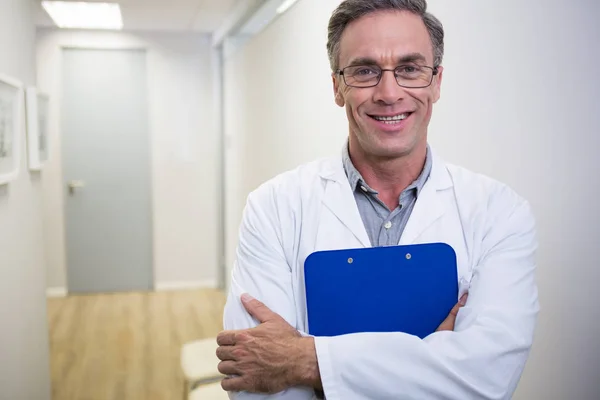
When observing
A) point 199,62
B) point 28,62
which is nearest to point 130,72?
point 199,62

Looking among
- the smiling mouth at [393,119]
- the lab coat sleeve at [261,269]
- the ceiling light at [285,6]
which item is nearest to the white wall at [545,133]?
the smiling mouth at [393,119]

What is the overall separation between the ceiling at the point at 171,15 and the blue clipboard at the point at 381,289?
3.18 m

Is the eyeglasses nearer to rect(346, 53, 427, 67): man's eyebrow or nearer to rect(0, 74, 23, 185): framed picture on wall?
rect(346, 53, 427, 67): man's eyebrow

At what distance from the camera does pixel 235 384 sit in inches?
41.4

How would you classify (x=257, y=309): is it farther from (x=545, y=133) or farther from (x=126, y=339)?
(x=126, y=339)

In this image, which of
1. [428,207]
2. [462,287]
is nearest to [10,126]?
[428,207]

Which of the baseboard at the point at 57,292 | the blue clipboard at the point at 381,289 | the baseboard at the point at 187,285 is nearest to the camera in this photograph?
the blue clipboard at the point at 381,289

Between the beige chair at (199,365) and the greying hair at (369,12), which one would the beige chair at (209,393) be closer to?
the beige chair at (199,365)

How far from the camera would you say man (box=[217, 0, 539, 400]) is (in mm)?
1024

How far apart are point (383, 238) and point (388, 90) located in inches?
12.2

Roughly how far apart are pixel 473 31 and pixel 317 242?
0.78 meters

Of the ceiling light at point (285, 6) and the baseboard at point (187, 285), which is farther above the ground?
the ceiling light at point (285, 6)

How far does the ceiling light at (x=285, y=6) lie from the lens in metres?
3.04

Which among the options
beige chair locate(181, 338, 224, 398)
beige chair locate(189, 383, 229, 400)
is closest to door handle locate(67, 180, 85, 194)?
beige chair locate(181, 338, 224, 398)
